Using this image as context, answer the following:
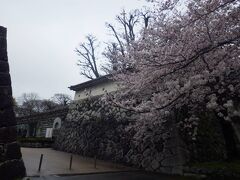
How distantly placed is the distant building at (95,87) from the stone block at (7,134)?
9.68 meters

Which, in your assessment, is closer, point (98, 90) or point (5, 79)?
point (5, 79)

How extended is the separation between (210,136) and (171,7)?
7.53 metres

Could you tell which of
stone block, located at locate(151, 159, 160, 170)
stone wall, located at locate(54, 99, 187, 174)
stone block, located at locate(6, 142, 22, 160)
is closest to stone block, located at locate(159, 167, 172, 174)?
stone wall, located at locate(54, 99, 187, 174)

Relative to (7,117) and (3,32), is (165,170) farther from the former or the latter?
(3,32)

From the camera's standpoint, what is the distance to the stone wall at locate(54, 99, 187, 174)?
1084 centimetres

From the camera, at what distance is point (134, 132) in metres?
12.5

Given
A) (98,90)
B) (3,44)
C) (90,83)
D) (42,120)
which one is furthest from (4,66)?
(42,120)

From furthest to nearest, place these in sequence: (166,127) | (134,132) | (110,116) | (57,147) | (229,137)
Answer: (57,147) < (110,116) < (134,132) < (166,127) < (229,137)

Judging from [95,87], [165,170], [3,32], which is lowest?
[165,170]

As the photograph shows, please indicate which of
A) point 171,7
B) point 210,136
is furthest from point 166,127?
point 171,7

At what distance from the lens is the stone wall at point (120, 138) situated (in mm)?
10844

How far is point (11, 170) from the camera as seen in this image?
5488 millimetres

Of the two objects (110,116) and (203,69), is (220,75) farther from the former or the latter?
(110,116)

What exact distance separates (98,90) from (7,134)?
40.0ft
